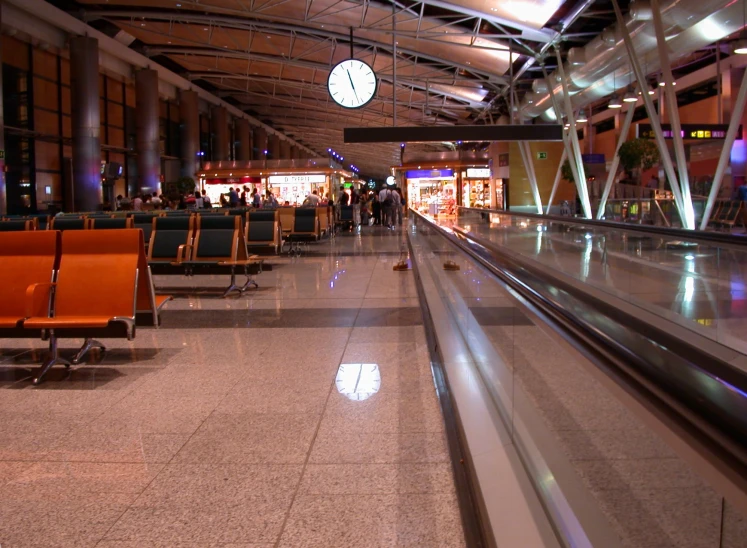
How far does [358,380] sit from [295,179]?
32.9 metres

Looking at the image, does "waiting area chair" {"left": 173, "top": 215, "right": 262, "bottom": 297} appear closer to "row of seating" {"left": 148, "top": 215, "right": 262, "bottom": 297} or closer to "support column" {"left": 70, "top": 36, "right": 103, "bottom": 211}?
"row of seating" {"left": 148, "top": 215, "right": 262, "bottom": 297}

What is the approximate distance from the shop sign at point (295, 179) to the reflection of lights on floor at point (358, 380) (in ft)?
106

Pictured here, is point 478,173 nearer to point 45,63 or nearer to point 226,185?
point 226,185

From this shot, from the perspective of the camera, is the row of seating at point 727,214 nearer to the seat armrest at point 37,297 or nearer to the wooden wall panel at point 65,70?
the seat armrest at point 37,297

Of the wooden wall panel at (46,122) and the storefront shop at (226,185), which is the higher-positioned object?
the wooden wall panel at (46,122)

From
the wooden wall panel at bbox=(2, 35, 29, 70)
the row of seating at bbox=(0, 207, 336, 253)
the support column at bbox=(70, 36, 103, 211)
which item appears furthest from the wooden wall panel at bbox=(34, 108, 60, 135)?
the row of seating at bbox=(0, 207, 336, 253)

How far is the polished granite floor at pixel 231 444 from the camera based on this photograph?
2.82 m

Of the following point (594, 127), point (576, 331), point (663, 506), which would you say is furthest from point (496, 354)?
point (594, 127)

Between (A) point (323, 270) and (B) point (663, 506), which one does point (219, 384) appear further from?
(A) point (323, 270)

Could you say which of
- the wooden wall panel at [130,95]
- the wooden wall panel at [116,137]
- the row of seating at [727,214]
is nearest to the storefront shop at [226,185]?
the wooden wall panel at [116,137]

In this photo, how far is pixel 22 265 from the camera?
5750mm

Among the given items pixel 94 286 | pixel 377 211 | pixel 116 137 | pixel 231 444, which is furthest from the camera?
pixel 377 211

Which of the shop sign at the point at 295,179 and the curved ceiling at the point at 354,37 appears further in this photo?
the shop sign at the point at 295,179

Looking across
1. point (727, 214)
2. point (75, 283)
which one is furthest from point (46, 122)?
point (75, 283)
